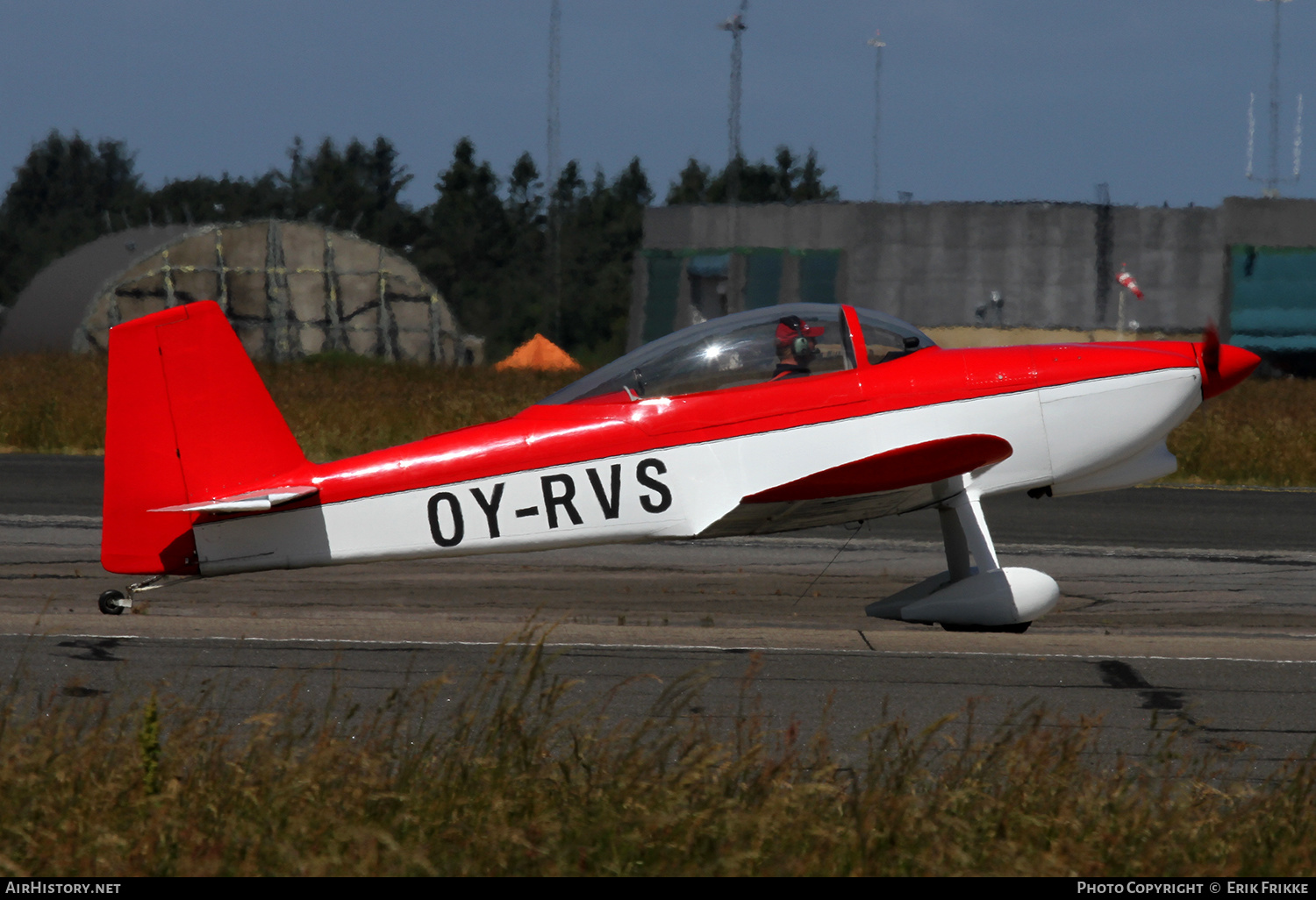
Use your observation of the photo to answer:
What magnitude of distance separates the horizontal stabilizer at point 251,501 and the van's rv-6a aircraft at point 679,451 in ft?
0.05

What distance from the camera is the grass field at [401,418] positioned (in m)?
18.6

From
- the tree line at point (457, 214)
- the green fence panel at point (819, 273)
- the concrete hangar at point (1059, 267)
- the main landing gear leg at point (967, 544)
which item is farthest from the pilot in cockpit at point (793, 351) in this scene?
the tree line at point (457, 214)

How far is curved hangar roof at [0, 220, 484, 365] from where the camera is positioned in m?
44.8

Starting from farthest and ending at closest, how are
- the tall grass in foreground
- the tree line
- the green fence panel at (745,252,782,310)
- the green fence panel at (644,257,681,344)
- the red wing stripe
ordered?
1. the tree line
2. the green fence panel at (644,257,681,344)
3. the green fence panel at (745,252,782,310)
4. the red wing stripe
5. the tall grass in foreground

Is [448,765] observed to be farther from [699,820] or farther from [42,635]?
[42,635]

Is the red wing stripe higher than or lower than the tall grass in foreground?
higher

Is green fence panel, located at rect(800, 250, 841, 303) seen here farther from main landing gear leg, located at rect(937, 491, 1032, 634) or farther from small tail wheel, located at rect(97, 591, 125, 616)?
small tail wheel, located at rect(97, 591, 125, 616)

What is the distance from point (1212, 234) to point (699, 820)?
5133cm

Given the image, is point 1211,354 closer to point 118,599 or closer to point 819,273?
point 118,599

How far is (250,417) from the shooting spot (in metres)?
7.58

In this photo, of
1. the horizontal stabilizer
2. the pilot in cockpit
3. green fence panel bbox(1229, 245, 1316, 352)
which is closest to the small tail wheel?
the horizontal stabilizer

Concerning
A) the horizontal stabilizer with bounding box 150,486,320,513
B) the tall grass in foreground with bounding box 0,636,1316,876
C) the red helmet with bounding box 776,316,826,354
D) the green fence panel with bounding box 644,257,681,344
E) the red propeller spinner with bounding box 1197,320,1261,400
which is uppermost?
the green fence panel with bounding box 644,257,681,344

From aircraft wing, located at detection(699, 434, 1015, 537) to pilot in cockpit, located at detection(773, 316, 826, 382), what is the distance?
0.63m

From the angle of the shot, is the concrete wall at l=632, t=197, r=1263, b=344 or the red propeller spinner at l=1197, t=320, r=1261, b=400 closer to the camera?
the red propeller spinner at l=1197, t=320, r=1261, b=400
